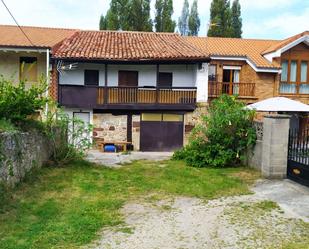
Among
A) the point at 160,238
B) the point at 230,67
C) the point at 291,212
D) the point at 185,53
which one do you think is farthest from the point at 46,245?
the point at 230,67

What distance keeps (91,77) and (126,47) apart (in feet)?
9.77

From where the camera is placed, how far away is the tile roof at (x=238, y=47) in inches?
922

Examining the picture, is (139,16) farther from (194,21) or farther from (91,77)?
(91,77)

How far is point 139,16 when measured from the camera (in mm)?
37062

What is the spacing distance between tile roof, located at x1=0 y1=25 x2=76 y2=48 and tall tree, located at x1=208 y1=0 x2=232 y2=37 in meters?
18.1

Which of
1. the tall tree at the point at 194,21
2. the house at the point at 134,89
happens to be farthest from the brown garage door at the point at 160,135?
the tall tree at the point at 194,21

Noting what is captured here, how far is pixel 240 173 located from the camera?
12539 millimetres

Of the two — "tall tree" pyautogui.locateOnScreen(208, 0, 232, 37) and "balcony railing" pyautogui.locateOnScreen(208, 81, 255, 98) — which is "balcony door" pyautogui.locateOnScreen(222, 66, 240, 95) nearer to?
"balcony railing" pyautogui.locateOnScreen(208, 81, 255, 98)

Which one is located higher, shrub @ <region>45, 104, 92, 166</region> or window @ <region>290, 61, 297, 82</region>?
window @ <region>290, 61, 297, 82</region>

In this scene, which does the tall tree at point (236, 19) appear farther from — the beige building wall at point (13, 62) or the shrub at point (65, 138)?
the shrub at point (65, 138)

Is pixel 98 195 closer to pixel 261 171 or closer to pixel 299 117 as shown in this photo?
pixel 261 171

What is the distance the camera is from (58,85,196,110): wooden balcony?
20.1 m

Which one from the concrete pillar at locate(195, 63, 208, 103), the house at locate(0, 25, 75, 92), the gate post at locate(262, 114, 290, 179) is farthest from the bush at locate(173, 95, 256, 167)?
the house at locate(0, 25, 75, 92)

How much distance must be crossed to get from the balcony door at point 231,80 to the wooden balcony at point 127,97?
3.57 meters
